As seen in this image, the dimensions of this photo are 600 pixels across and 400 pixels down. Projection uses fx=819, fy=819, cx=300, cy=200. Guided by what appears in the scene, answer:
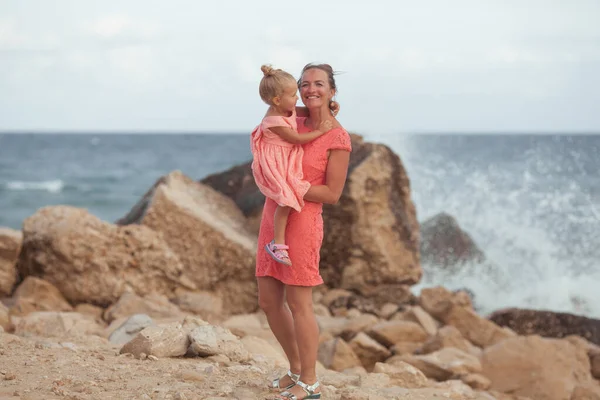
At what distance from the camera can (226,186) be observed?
31.8ft

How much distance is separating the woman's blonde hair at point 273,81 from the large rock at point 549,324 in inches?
243

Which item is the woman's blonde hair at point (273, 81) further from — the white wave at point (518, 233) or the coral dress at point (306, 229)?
the white wave at point (518, 233)

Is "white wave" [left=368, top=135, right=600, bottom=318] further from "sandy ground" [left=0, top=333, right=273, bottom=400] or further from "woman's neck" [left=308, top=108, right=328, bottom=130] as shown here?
"woman's neck" [left=308, top=108, right=328, bottom=130]

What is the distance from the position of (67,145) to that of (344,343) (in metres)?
57.9

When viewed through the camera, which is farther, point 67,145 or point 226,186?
point 67,145

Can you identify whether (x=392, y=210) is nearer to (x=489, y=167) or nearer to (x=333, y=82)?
(x=333, y=82)

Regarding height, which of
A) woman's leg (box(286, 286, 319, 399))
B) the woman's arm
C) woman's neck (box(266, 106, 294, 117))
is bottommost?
woman's leg (box(286, 286, 319, 399))

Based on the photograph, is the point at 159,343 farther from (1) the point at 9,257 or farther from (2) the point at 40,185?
(2) the point at 40,185

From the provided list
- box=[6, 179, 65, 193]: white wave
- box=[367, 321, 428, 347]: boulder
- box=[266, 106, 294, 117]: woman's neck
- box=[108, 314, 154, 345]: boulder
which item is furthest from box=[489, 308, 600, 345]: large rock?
box=[6, 179, 65, 193]: white wave

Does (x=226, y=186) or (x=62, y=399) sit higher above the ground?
(x=226, y=186)

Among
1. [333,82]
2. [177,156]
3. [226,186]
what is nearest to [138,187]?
[177,156]

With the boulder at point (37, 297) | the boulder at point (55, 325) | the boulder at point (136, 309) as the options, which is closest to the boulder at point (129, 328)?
the boulder at point (55, 325)

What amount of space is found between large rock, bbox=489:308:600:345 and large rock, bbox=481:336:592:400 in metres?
2.03

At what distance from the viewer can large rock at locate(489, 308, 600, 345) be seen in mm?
9383
